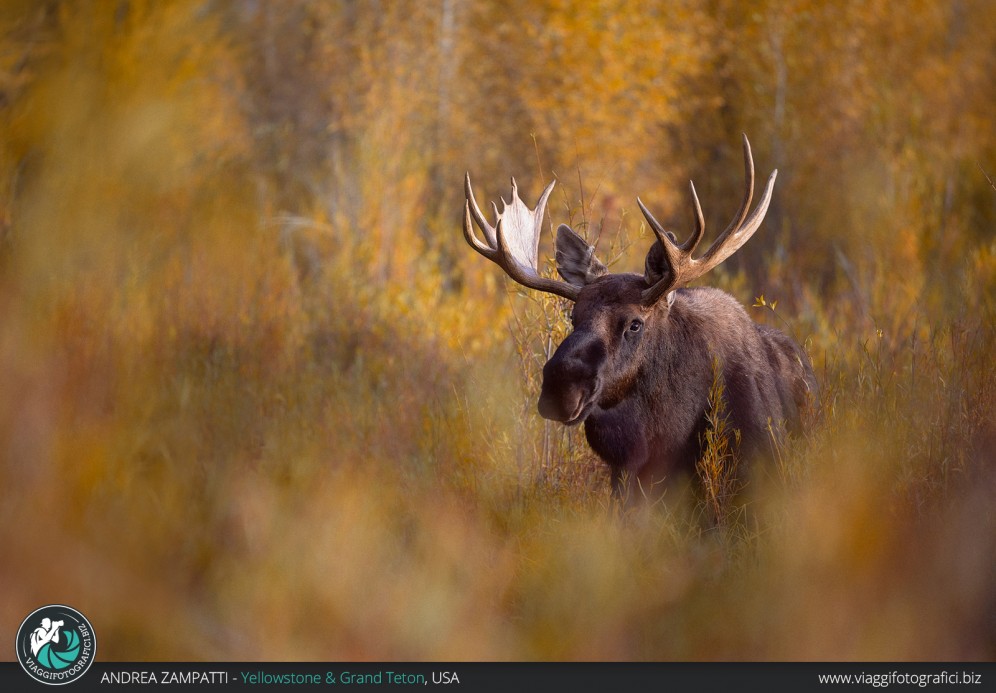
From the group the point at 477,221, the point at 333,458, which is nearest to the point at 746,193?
the point at 477,221

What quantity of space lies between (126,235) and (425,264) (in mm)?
4644

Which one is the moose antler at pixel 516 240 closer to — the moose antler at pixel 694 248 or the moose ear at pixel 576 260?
the moose ear at pixel 576 260

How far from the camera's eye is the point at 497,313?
829cm

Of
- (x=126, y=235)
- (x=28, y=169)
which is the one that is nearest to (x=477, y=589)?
(x=126, y=235)

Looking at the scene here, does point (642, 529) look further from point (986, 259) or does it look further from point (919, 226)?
point (919, 226)

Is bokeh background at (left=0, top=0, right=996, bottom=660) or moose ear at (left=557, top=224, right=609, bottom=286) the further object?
moose ear at (left=557, top=224, right=609, bottom=286)

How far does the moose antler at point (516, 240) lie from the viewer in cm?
460

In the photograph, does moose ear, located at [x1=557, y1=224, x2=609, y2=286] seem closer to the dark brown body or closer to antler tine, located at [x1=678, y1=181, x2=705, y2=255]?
the dark brown body

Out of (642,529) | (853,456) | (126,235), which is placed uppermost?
(126,235)

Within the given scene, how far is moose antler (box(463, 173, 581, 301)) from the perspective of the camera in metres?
4.60

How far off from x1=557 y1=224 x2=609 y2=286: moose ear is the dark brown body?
0.64ft

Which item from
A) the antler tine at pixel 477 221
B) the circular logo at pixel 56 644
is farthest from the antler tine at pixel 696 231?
the circular logo at pixel 56 644

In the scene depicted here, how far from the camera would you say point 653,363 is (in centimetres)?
443

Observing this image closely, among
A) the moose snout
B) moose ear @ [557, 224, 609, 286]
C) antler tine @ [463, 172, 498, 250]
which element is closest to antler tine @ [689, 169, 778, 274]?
moose ear @ [557, 224, 609, 286]
